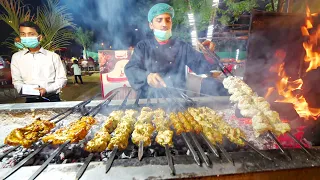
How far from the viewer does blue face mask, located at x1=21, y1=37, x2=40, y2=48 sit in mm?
4707

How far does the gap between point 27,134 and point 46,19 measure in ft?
18.8

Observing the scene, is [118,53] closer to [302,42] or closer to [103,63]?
[103,63]

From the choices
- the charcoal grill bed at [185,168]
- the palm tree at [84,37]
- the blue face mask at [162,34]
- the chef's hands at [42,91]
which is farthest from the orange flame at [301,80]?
the palm tree at [84,37]

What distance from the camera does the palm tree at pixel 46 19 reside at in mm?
5828

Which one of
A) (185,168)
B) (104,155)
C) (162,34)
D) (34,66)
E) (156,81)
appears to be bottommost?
(104,155)

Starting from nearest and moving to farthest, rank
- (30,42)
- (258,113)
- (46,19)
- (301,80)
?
(258,113)
(301,80)
(30,42)
(46,19)

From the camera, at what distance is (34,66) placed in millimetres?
4781

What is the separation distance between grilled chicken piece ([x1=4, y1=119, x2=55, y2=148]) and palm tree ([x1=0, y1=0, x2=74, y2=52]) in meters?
4.93

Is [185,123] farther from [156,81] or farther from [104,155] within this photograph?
[156,81]

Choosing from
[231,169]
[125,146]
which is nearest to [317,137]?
[231,169]

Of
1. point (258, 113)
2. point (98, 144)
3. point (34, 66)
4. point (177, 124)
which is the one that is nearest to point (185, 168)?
point (177, 124)

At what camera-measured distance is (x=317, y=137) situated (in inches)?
80.4

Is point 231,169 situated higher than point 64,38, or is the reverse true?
point 64,38

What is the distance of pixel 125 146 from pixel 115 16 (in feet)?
45.8
